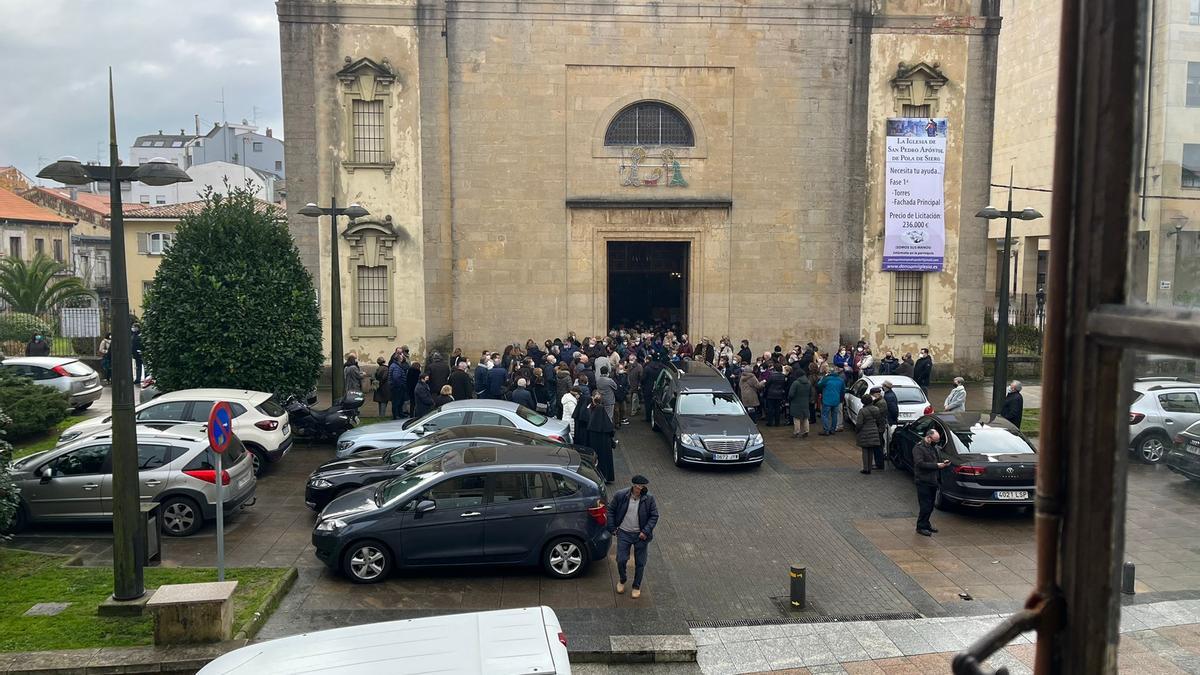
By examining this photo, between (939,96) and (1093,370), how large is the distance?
28.4 meters

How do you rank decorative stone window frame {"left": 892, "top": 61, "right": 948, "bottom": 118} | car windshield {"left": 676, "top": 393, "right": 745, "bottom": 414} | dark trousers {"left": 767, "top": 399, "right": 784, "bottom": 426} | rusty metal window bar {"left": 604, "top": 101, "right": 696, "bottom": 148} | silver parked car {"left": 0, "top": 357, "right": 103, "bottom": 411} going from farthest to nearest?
rusty metal window bar {"left": 604, "top": 101, "right": 696, "bottom": 148}
decorative stone window frame {"left": 892, "top": 61, "right": 948, "bottom": 118}
silver parked car {"left": 0, "top": 357, "right": 103, "bottom": 411}
dark trousers {"left": 767, "top": 399, "right": 784, "bottom": 426}
car windshield {"left": 676, "top": 393, "right": 745, "bottom": 414}

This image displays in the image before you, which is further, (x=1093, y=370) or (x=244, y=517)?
(x=244, y=517)

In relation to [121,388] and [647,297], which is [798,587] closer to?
[121,388]

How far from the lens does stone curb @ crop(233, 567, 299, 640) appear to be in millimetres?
9695

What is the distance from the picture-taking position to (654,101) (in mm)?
27125

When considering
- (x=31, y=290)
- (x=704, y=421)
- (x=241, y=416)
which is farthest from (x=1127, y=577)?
(x=31, y=290)

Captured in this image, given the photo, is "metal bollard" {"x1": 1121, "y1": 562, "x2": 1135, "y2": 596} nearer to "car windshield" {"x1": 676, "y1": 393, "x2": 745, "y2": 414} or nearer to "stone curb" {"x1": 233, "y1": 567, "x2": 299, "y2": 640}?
"stone curb" {"x1": 233, "y1": 567, "x2": 299, "y2": 640}

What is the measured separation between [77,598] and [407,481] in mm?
3913

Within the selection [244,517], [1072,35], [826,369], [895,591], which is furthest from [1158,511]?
[826,369]

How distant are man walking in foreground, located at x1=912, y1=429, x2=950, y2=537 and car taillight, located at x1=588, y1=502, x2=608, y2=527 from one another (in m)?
4.71

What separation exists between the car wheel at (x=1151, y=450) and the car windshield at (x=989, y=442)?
13.5 meters

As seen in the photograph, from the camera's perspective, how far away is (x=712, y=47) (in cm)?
2702

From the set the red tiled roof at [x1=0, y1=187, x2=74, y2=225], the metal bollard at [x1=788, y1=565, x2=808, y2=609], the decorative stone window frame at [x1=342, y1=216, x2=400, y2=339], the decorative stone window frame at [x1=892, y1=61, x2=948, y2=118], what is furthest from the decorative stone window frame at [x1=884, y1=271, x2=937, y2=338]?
the red tiled roof at [x1=0, y1=187, x2=74, y2=225]

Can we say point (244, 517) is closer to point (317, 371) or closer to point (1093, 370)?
point (317, 371)
